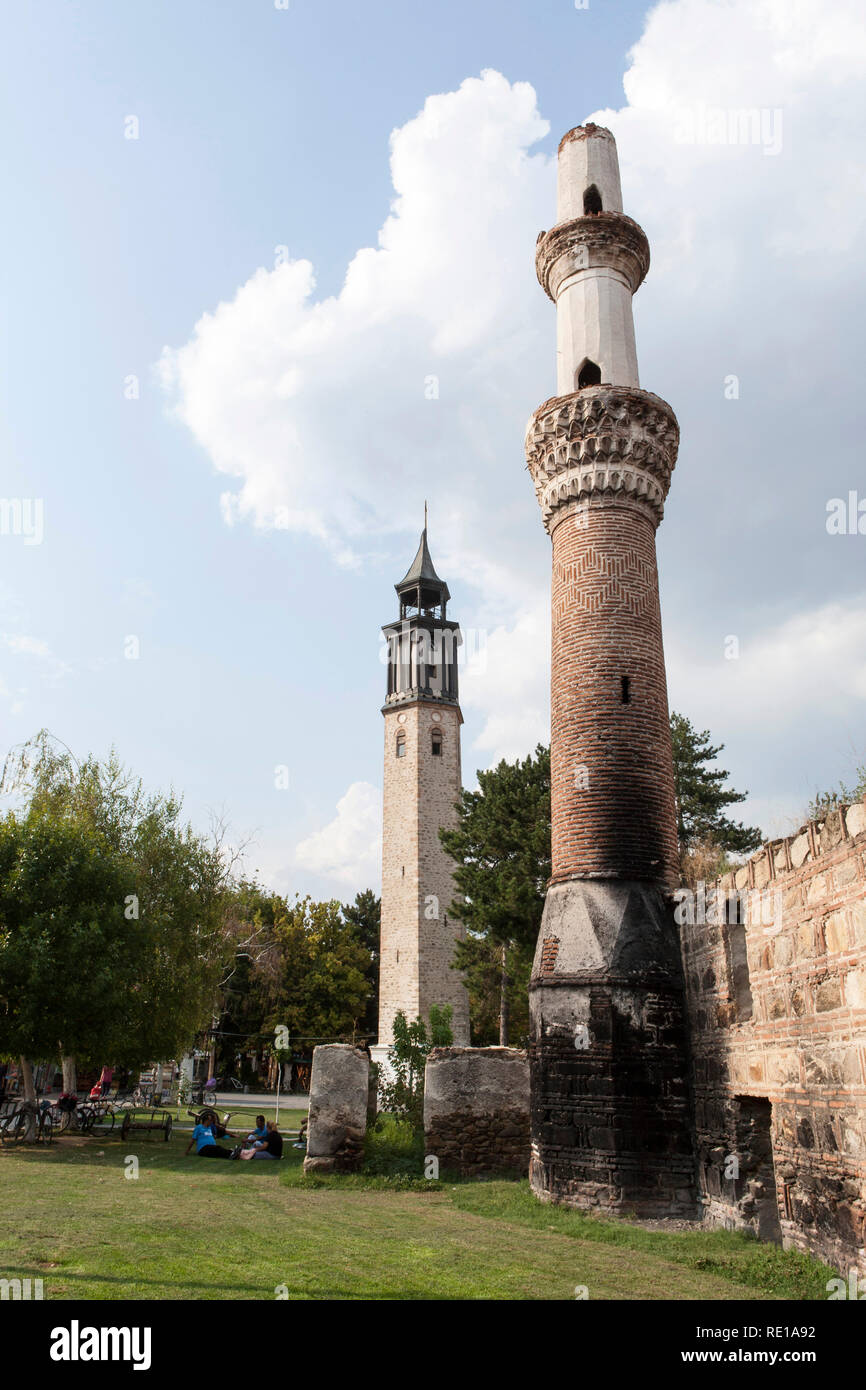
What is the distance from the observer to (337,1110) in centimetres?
1291

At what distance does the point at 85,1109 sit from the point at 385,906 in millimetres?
20115

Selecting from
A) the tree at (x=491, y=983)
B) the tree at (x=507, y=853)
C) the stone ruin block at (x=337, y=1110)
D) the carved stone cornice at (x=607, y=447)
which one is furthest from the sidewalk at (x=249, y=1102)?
the carved stone cornice at (x=607, y=447)

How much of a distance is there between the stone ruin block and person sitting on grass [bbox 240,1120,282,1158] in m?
2.07

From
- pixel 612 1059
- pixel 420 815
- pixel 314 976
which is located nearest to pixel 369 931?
pixel 314 976

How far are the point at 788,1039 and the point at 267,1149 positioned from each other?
1049 centimetres

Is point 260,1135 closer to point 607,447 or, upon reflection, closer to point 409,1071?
point 409,1071

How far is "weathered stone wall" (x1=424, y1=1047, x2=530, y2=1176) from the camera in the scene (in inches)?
489

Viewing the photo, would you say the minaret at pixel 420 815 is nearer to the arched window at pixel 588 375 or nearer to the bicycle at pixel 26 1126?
the bicycle at pixel 26 1126

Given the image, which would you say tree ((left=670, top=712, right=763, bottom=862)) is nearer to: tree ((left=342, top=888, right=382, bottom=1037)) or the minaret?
the minaret

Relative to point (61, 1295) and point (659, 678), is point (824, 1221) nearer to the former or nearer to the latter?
point (61, 1295)

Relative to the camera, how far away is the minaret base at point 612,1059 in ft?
30.2

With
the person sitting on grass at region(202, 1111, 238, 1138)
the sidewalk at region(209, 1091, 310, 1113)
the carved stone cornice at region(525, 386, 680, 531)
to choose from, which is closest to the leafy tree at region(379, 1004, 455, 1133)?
the person sitting on grass at region(202, 1111, 238, 1138)

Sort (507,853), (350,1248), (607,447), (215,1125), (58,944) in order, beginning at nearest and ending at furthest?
(350,1248) < (607,447) < (58,944) < (215,1125) < (507,853)
